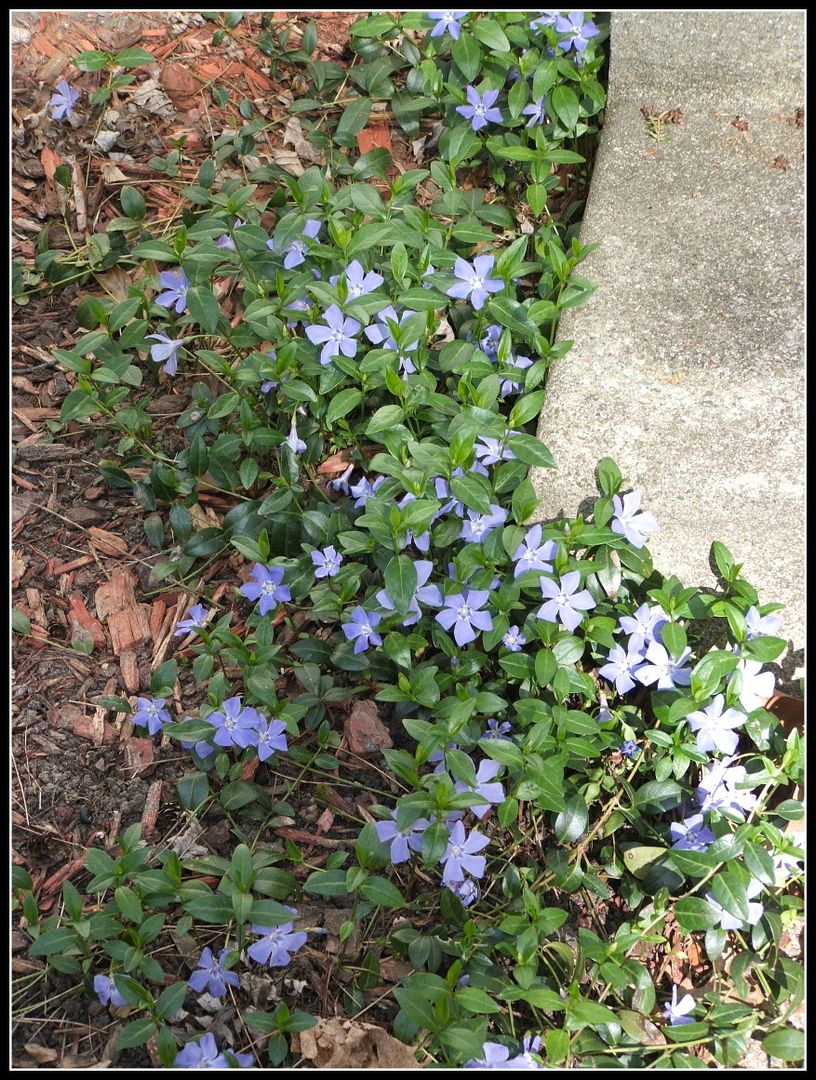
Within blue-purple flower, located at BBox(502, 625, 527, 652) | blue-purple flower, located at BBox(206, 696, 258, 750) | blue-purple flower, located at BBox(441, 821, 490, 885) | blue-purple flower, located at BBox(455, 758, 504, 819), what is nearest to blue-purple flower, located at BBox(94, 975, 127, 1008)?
blue-purple flower, located at BBox(206, 696, 258, 750)

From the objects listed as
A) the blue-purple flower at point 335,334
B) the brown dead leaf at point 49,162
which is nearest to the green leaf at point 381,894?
the blue-purple flower at point 335,334

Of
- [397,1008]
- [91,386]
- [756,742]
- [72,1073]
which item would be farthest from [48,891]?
[756,742]

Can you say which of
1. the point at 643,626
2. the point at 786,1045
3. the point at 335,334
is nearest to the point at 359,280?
the point at 335,334

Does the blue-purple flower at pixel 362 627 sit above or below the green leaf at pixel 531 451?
below

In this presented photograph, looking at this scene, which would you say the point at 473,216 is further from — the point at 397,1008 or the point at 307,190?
the point at 397,1008

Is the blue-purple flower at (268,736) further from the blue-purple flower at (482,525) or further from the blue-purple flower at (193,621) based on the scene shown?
the blue-purple flower at (482,525)

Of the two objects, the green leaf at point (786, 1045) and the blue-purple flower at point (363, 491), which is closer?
the green leaf at point (786, 1045)
